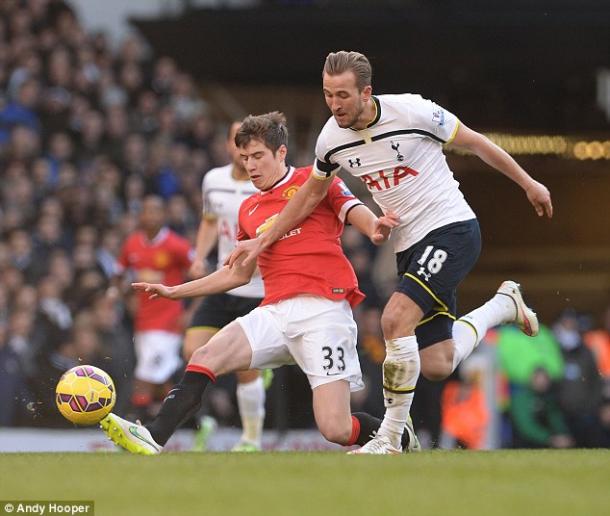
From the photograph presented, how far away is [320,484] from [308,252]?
7.69 feet

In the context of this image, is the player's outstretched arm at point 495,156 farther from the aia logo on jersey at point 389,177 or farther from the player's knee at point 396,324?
the player's knee at point 396,324

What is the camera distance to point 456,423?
1498cm

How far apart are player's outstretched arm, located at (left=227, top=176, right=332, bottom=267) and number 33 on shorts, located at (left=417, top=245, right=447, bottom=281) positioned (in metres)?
0.66

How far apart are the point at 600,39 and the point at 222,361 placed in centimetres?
1330

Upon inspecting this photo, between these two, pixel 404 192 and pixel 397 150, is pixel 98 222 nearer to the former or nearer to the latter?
pixel 404 192

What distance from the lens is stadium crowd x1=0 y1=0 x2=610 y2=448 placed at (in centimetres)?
1377

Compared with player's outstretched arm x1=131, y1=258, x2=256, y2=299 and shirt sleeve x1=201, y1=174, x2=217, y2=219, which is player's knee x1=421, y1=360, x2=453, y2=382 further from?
shirt sleeve x1=201, y1=174, x2=217, y2=219

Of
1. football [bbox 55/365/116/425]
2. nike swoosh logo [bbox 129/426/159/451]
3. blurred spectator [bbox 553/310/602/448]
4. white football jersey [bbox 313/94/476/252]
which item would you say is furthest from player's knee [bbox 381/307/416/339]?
blurred spectator [bbox 553/310/602/448]

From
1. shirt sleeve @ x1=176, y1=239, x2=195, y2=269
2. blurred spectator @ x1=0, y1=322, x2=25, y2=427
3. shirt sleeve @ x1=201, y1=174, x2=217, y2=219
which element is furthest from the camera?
blurred spectator @ x1=0, y1=322, x2=25, y2=427

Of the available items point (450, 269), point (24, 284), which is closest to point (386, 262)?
point (24, 284)

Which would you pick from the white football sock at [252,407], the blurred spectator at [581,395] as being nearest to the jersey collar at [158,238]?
the white football sock at [252,407]

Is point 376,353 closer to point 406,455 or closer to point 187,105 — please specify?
point 406,455

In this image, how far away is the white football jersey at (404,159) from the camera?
8.09m

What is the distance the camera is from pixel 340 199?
830 centimetres
